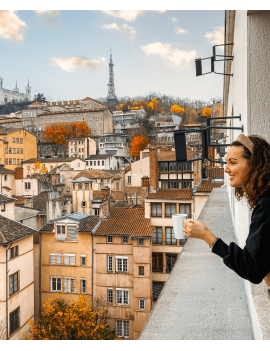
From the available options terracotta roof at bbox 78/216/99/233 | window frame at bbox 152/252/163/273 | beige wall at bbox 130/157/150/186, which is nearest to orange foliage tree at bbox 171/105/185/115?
beige wall at bbox 130/157/150/186

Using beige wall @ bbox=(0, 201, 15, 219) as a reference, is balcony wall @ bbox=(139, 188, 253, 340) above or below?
above

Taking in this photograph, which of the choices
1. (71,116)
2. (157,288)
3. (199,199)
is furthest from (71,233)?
(71,116)

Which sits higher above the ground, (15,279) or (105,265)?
(15,279)

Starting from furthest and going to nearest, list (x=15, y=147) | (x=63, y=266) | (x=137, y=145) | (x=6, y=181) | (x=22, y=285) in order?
(x=137, y=145)
(x=15, y=147)
(x=6, y=181)
(x=63, y=266)
(x=22, y=285)

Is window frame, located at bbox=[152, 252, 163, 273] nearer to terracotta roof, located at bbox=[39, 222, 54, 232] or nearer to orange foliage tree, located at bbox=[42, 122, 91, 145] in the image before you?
terracotta roof, located at bbox=[39, 222, 54, 232]

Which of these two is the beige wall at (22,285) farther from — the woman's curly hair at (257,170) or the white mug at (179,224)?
the woman's curly hair at (257,170)

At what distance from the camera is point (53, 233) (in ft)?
45.7

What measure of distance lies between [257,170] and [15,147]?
3903 centimetres

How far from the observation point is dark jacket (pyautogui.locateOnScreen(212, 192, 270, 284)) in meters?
1.03

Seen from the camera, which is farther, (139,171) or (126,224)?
(139,171)

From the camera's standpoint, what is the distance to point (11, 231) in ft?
37.0

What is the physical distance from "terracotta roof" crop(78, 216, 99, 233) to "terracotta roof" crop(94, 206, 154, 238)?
30 centimetres

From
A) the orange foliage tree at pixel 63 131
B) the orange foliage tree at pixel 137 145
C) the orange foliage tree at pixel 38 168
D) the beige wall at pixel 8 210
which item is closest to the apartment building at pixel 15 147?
the orange foliage tree at pixel 38 168

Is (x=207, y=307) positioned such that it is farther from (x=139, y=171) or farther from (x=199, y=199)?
(x=139, y=171)
